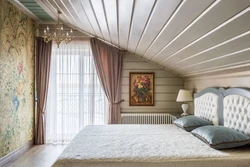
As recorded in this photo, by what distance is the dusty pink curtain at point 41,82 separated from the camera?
472 cm

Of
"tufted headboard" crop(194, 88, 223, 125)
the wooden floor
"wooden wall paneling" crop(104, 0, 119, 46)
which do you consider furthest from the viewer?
the wooden floor

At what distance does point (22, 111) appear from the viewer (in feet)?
13.7

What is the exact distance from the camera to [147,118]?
15.9ft

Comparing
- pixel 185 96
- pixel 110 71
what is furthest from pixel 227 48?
pixel 110 71

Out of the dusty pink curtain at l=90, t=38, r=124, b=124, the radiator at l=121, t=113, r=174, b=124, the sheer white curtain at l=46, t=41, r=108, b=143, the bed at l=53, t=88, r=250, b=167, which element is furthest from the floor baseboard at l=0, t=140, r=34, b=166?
the radiator at l=121, t=113, r=174, b=124

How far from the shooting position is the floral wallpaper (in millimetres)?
3445

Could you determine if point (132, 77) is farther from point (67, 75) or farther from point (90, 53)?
point (67, 75)

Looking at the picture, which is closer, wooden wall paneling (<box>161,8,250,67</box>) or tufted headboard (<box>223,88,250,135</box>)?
wooden wall paneling (<box>161,8,250,67</box>)

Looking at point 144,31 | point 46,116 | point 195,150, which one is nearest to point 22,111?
point 46,116

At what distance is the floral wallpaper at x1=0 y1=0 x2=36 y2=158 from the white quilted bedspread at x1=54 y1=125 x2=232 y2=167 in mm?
1439

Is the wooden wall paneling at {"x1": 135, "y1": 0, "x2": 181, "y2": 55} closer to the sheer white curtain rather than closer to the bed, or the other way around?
the bed

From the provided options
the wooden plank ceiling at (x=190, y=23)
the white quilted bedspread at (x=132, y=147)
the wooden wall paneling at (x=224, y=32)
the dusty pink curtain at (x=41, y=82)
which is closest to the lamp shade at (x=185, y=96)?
the white quilted bedspread at (x=132, y=147)

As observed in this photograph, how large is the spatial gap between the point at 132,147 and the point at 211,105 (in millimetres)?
1654

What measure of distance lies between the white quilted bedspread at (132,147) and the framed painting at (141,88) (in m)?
1.69
